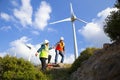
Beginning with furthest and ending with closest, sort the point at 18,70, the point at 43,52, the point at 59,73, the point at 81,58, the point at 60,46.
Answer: the point at 60,46
the point at 81,58
the point at 59,73
the point at 43,52
the point at 18,70

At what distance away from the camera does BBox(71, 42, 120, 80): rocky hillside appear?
16.5 metres

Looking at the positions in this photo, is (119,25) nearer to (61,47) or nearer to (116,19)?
(116,19)

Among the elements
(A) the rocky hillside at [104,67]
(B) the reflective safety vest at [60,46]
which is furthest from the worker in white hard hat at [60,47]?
(A) the rocky hillside at [104,67]

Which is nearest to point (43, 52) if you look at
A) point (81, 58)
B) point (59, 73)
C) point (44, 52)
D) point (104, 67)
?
point (44, 52)

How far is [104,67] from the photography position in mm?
17641

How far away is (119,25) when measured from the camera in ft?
74.1

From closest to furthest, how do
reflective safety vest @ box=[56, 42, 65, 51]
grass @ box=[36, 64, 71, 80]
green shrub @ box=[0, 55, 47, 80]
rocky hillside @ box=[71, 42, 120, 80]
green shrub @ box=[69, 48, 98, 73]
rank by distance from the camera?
rocky hillside @ box=[71, 42, 120, 80]
green shrub @ box=[0, 55, 47, 80]
grass @ box=[36, 64, 71, 80]
green shrub @ box=[69, 48, 98, 73]
reflective safety vest @ box=[56, 42, 65, 51]

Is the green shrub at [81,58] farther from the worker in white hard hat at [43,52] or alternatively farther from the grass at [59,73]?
the worker in white hard hat at [43,52]

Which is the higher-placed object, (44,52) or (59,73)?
(44,52)

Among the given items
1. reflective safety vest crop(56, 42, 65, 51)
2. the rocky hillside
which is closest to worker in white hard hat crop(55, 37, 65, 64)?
reflective safety vest crop(56, 42, 65, 51)

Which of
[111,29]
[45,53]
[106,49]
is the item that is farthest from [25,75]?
[111,29]

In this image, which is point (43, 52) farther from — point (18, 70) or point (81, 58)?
point (81, 58)

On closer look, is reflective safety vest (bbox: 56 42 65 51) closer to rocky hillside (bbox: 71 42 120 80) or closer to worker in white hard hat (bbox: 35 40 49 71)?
worker in white hard hat (bbox: 35 40 49 71)

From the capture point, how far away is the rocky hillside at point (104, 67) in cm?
1645
